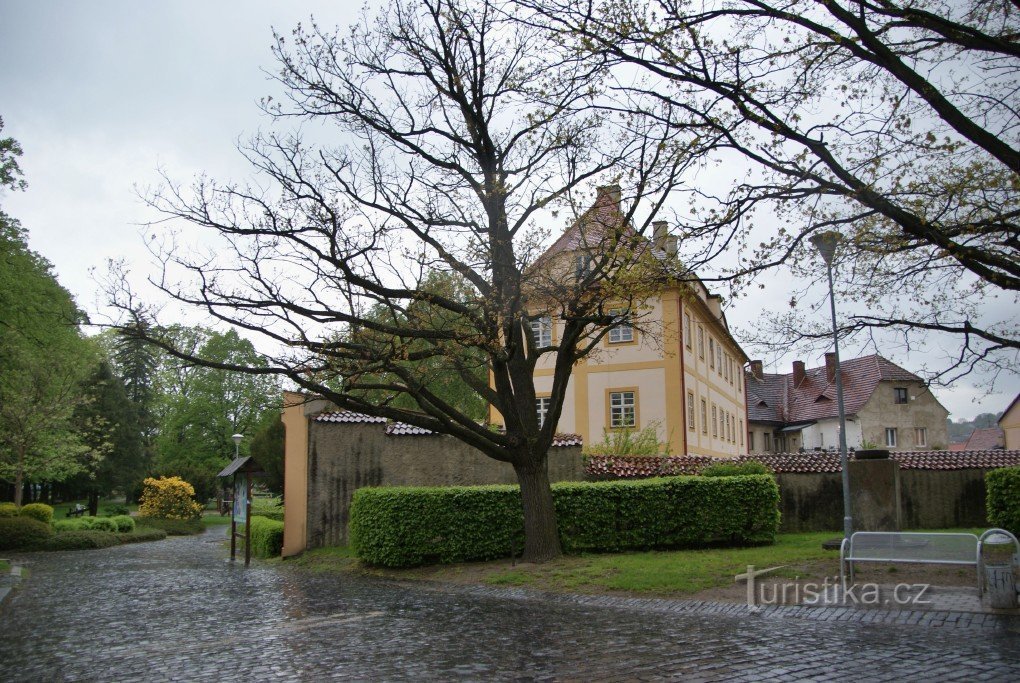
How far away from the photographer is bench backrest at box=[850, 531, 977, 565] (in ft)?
33.8

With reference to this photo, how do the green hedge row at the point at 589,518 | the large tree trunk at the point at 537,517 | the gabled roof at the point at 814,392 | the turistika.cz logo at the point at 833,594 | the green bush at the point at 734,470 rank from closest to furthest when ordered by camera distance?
the turistika.cz logo at the point at 833,594
the large tree trunk at the point at 537,517
the green hedge row at the point at 589,518
the green bush at the point at 734,470
the gabled roof at the point at 814,392

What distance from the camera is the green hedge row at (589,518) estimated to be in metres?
16.9

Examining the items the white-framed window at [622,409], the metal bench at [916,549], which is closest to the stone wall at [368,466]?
the metal bench at [916,549]

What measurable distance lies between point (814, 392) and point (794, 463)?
45833 mm

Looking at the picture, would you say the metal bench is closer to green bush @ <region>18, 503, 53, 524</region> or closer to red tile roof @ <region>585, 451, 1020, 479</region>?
red tile roof @ <region>585, 451, 1020, 479</region>

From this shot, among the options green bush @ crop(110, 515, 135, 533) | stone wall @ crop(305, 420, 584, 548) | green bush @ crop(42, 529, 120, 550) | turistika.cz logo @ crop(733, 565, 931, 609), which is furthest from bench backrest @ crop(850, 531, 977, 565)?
green bush @ crop(110, 515, 135, 533)

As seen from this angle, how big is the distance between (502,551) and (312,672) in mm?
9534

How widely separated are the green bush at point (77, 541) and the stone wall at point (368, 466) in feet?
49.3

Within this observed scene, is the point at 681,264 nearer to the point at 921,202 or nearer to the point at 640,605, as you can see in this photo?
the point at 921,202

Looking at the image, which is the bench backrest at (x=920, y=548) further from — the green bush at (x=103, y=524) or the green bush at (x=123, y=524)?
the green bush at (x=123, y=524)

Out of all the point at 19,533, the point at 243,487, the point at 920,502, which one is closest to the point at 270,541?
the point at 243,487

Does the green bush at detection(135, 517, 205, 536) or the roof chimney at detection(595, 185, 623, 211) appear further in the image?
the green bush at detection(135, 517, 205, 536)

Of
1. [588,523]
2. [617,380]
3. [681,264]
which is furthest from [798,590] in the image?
[617,380]

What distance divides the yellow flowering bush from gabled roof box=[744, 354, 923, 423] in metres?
36.0
